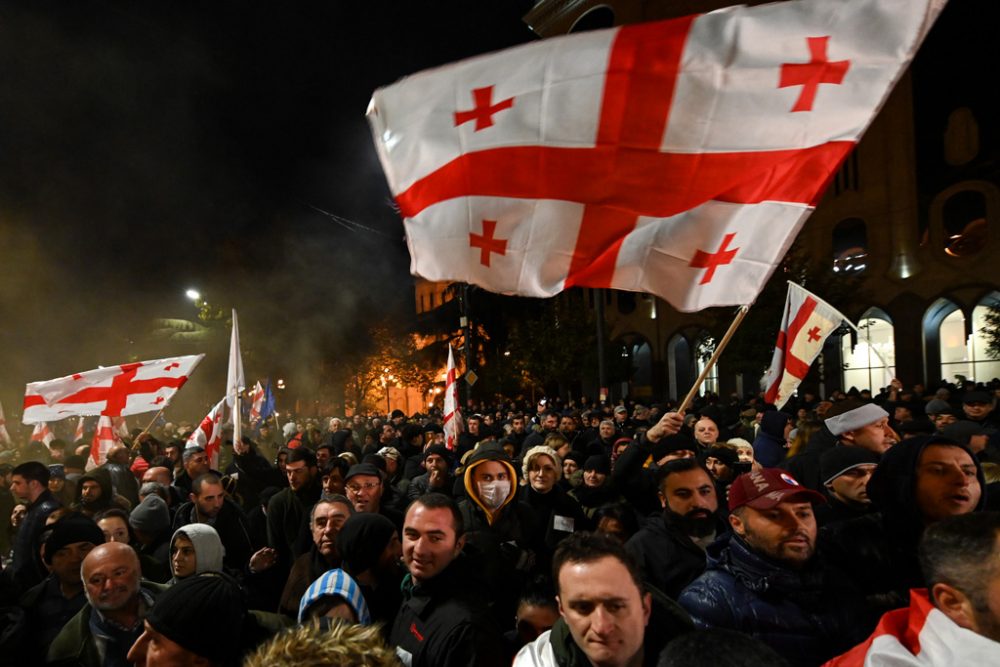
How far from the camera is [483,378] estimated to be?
42.6m

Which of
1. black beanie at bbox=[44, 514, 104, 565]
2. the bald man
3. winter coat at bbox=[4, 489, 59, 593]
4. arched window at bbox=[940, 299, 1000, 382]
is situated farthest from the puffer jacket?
arched window at bbox=[940, 299, 1000, 382]

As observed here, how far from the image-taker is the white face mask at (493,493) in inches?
177

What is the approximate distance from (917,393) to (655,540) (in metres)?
14.4

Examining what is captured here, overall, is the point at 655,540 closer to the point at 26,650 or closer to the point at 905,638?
the point at 905,638

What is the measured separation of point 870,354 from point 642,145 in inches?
1078

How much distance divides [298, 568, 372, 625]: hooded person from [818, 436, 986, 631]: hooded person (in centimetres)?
214

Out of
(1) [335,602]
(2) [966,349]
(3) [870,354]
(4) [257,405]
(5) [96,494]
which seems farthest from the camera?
(3) [870,354]

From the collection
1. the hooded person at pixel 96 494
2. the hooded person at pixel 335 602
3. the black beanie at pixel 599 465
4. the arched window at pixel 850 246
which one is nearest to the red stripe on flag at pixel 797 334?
the black beanie at pixel 599 465

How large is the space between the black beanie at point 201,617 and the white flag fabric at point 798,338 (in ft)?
20.3

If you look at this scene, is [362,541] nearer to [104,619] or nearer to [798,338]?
[104,619]

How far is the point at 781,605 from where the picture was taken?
253 cm

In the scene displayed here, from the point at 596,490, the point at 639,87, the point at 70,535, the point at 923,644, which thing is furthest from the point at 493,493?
the point at 923,644

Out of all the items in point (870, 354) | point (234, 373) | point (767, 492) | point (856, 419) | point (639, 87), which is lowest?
point (767, 492)

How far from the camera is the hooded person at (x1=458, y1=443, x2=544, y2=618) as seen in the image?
4.14m
